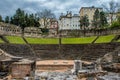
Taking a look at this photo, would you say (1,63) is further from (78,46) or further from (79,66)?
(78,46)

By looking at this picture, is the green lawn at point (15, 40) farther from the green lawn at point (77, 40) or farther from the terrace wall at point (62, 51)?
the green lawn at point (77, 40)

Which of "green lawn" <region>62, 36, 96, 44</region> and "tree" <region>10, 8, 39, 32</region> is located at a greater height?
"tree" <region>10, 8, 39, 32</region>

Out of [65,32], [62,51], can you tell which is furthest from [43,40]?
[62,51]

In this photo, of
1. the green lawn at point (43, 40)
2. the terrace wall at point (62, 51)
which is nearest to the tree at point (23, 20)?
the green lawn at point (43, 40)

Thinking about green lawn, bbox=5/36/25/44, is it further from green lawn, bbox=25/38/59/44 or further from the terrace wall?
the terrace wall

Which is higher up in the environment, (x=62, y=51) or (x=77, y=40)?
(x=77, y=40)

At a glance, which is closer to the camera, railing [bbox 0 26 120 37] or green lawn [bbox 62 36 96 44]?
green lawn [bbox 62 36 96 44]

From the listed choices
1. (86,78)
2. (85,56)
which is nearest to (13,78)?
(86,78)

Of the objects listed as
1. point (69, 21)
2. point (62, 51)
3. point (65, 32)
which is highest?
point (69, 21)

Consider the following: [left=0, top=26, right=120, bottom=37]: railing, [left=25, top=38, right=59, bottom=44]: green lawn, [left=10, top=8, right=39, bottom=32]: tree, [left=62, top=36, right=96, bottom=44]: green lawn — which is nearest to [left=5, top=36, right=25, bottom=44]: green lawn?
[left=25, top=38, right=59, bottom=44]: green lawn

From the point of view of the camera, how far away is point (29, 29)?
192ft

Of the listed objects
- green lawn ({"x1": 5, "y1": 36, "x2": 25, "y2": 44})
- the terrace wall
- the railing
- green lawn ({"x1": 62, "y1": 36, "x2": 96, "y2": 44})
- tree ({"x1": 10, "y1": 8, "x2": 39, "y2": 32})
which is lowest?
the terrace wall

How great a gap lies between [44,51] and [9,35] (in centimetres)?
1099

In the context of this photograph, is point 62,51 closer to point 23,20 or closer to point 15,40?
point 15,40
